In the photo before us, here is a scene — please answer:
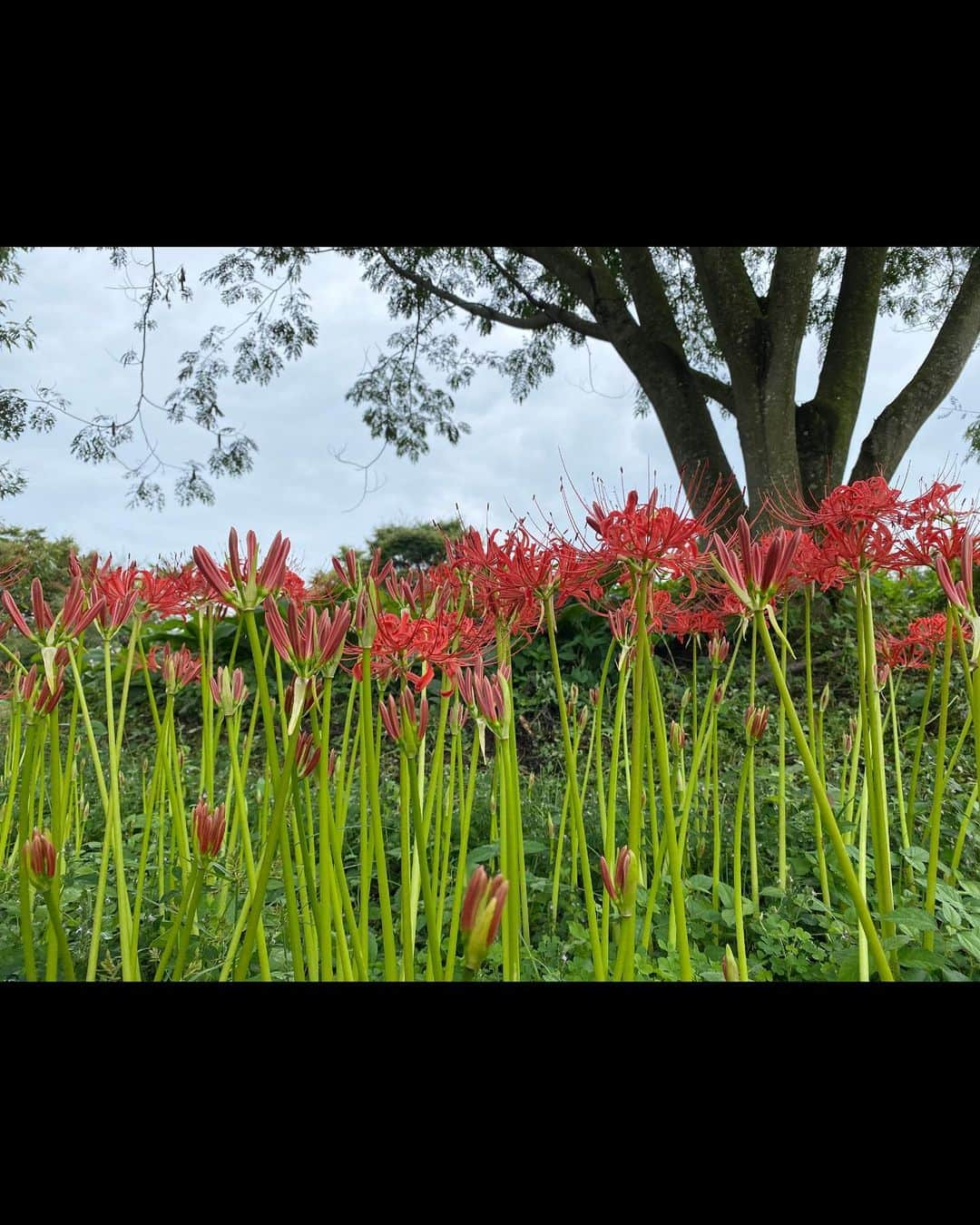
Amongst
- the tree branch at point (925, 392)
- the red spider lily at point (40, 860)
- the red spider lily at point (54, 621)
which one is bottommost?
the red spider lily at point (40, 860)

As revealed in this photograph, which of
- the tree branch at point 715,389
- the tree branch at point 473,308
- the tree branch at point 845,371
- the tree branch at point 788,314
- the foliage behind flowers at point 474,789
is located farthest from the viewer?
the tree branch at point 473,308

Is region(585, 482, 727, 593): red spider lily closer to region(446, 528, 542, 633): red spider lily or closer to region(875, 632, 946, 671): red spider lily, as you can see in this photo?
region(446, 528, 542, 633): red spider lily

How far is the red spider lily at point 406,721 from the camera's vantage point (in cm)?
77

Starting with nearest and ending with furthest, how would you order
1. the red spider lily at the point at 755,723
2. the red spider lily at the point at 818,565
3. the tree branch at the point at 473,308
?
1. the red spider lily at the point at 818,565
2. the red spider lily at the point at 755,723
3. the tree branch at the point at 473,308

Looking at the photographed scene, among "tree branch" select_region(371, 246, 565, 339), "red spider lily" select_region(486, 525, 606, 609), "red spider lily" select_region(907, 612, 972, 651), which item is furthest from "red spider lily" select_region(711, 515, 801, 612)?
"tree branch" select_region(371, 246, 565, 339)

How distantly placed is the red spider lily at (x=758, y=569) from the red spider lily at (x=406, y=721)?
1.13 ft

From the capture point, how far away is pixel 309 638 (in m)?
0.66

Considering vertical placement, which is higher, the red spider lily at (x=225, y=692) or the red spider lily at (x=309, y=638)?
the red spider lily at (x=225, y=692)

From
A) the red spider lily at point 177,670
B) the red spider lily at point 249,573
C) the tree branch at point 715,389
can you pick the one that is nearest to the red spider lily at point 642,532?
the red spider lily at point 249,573

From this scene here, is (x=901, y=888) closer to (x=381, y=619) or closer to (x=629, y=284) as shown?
(x=381, y=619)

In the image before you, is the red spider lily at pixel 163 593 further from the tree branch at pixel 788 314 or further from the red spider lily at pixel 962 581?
the tree branch at pixel 788 314

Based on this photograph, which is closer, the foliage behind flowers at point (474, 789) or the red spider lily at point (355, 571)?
the foliage behind flowers at point (474, 789)
